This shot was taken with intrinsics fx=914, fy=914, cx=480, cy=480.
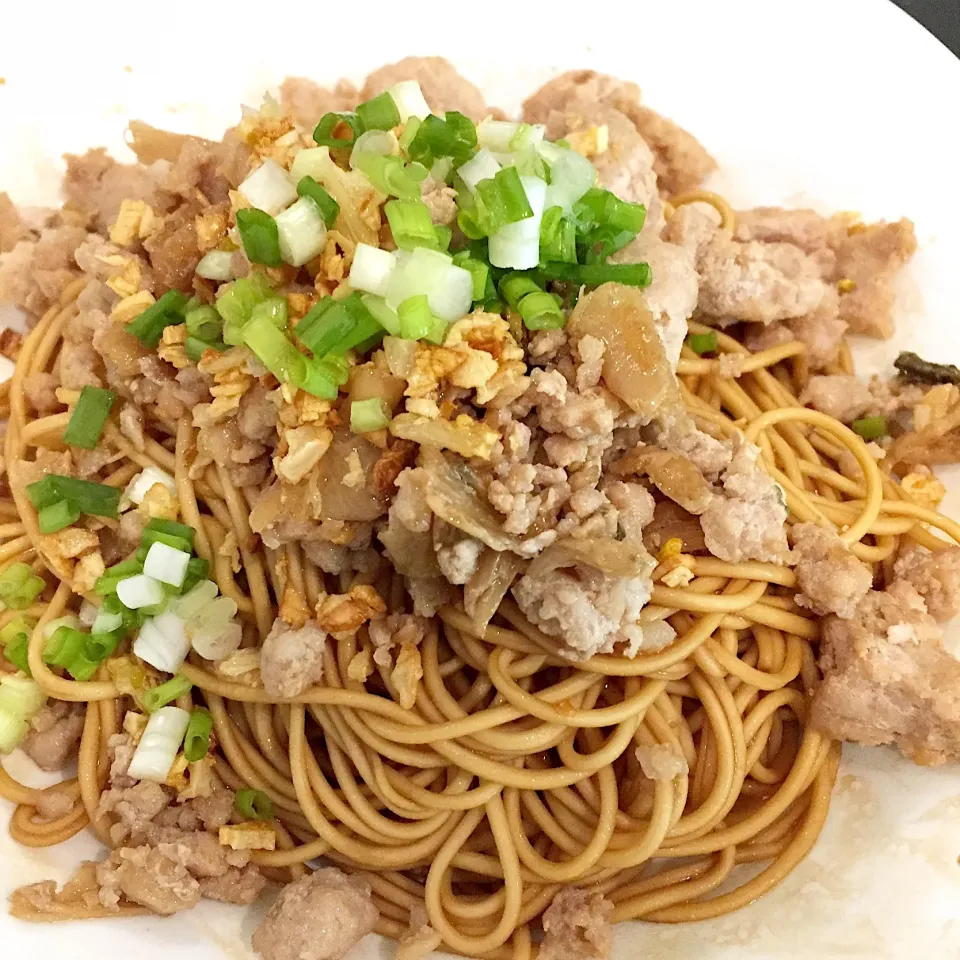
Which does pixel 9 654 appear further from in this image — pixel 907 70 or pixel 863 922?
pixel 907 70

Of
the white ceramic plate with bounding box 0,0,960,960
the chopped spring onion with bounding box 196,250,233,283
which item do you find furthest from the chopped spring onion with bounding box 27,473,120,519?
the white ceramic plate with bounding box 0,0,960,960

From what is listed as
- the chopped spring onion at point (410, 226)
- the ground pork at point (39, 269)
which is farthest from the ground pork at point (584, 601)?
the ground pork at point (39, 269)

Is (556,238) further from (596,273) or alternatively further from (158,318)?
(158,318)

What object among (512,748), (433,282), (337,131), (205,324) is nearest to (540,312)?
(433,282)

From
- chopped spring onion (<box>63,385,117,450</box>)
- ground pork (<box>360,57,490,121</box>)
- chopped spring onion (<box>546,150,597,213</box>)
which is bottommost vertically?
chopped spring onion (<box>63,385,117,450</box>)

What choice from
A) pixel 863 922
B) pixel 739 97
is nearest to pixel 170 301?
pixel 739 97

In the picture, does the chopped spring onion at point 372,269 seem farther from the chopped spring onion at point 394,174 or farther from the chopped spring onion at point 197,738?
the chopped spring onion at point 197,738

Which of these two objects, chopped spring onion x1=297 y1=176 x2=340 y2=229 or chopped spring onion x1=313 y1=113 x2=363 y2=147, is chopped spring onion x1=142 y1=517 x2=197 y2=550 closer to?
chopped spring onion x1=297 y1=176 x2=340 y2=229
